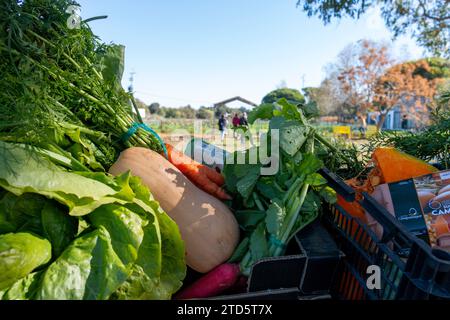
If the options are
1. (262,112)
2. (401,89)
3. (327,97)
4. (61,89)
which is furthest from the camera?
(327,97)

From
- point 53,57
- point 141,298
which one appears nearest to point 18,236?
point 141,298

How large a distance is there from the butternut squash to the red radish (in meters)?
0.09

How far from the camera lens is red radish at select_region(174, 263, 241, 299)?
170cm

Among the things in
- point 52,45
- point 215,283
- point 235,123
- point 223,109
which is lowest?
point 215,283

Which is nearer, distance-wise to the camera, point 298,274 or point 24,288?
point 24,288

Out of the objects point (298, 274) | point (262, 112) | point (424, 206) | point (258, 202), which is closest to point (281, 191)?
point (258, 202)

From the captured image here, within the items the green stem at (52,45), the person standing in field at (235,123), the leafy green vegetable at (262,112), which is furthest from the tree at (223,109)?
the green stem at (52,45)

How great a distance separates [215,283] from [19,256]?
93 cm

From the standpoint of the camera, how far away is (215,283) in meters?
1.70

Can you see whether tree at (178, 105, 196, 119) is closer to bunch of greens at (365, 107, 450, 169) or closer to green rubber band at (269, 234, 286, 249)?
bunch of greens at (365, 107, 450, 169)

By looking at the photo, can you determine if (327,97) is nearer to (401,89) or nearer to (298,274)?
(401,89)

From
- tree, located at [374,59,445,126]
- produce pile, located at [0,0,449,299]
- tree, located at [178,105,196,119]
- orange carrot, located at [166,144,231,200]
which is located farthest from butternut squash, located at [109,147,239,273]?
tree, located at [178,105,196,119]

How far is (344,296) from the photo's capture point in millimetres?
1661

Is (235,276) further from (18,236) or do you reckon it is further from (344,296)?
(18,236)
